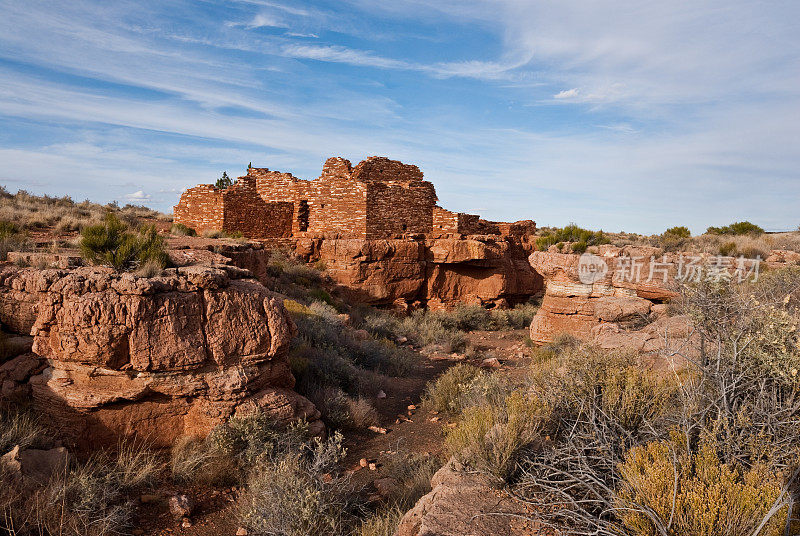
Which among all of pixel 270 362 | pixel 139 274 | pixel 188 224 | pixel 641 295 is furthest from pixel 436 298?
pixel 139 274

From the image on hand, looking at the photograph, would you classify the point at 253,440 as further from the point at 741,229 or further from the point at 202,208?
the point at 741,229

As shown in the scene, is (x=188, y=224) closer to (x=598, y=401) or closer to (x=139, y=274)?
(x=139, y=274)

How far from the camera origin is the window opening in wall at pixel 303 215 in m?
16.5

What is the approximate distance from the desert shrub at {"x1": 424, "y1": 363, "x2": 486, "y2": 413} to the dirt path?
17 centimetres

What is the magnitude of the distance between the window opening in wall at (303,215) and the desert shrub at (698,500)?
48.5ft

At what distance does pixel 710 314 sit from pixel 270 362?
15.0ft

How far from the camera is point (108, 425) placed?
4.82 metres

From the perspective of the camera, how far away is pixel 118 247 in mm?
5883

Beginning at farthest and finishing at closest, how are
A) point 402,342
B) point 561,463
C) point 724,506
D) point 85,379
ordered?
point 402,342, point 85,379, point 561,463, point 724,506

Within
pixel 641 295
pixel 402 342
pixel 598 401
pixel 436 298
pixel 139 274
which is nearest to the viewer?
pixel 598 401

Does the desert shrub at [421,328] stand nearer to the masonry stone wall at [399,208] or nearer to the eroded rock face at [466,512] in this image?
the masonry stone wall at [399,208]

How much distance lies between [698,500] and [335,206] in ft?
45.2

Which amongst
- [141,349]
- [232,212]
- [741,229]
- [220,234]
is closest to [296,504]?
[141,349]

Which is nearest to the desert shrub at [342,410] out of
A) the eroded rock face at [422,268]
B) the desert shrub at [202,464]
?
the desert shrub at [202,464]
